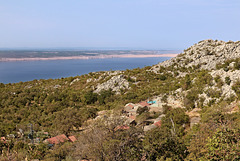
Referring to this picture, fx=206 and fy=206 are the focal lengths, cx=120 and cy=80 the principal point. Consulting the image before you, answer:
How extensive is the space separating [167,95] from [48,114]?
50.6 feet

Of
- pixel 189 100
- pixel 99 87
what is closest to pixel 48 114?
pixel 99 87

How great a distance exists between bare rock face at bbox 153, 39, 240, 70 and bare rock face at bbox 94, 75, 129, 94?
764 centimetres

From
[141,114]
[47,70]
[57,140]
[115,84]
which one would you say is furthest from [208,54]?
[47,70]

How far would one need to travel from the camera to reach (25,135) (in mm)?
19781

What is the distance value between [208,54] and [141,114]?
20.9 metres

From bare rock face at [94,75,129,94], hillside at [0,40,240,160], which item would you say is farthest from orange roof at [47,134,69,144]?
bare rock face at [94,75,129,94]

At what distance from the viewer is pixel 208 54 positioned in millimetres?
34656

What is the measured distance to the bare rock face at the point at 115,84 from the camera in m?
33.6

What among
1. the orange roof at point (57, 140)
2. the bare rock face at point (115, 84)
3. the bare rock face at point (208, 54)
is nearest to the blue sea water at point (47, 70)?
the bare rock face at point (115, 84)

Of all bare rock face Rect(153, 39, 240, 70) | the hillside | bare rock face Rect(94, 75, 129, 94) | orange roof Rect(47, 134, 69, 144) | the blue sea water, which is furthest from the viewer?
the blue sea water

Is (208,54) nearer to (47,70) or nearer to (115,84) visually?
(115,84)

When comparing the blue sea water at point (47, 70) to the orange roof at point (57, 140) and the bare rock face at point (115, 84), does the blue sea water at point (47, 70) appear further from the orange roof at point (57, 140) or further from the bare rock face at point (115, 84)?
the orange roof at point (57, 140)

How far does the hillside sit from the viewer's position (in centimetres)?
1084

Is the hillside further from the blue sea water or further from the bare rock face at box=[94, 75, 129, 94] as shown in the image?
the blue sea water
